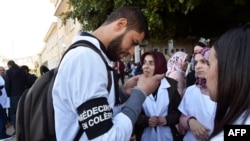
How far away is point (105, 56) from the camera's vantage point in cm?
188

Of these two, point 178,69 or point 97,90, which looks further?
point 178,69

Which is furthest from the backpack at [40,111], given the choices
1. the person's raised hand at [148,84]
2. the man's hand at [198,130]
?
the man's hand at [198,130]

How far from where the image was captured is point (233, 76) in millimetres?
1399

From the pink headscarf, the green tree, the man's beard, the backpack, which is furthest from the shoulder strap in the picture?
the green tree

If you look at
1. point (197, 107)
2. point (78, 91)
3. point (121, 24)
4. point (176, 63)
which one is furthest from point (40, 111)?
point (176, 63)

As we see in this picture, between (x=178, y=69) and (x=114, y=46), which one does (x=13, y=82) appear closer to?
(x=178, y=69)

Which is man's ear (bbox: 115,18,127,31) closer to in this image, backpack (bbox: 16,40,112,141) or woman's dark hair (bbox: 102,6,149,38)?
woman's dark hair (bbox: 102,6,149,38)

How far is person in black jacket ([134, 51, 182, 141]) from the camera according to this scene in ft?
11.7

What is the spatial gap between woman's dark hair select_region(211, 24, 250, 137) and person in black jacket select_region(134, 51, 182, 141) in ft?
6.72

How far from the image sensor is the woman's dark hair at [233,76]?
137 cm

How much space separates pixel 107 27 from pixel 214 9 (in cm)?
550

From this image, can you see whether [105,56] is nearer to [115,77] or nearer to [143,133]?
[115,77]

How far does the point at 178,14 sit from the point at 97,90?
587 cm

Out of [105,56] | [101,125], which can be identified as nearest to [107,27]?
[105,56]
